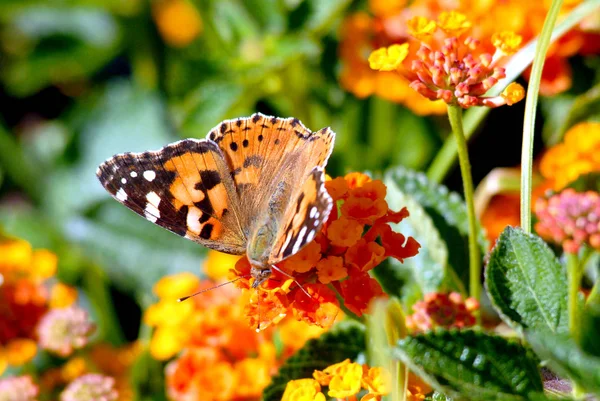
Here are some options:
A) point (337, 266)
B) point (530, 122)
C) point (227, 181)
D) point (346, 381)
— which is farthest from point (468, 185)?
point (227, 181)

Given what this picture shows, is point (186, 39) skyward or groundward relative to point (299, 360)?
skyward

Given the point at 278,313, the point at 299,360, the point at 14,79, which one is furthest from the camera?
the point at 14,79

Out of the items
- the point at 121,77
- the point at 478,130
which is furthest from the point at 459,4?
the point at 121,77

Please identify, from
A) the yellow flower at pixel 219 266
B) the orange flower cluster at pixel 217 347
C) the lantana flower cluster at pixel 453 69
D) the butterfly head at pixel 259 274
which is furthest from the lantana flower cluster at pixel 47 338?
the lantana flower cluster at pixel 453 69

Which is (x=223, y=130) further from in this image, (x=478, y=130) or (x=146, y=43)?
(x=146, y=43)

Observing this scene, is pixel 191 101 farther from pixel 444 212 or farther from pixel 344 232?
pixel 344 232

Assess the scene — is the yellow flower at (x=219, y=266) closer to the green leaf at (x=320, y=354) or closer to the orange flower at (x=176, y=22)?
the green leaf at (x=320, y=354)
